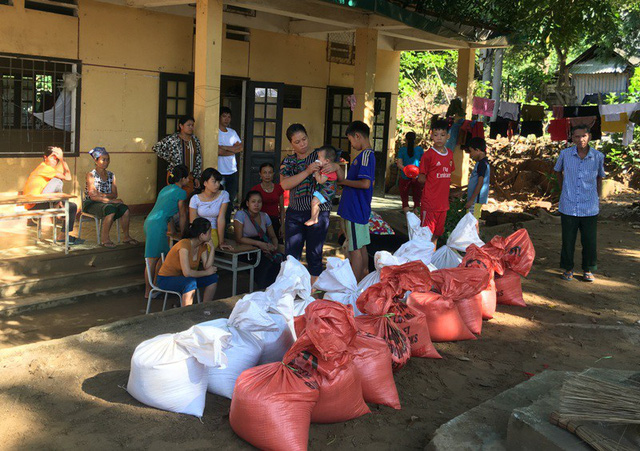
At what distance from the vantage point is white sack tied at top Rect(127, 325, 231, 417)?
11.9 ft

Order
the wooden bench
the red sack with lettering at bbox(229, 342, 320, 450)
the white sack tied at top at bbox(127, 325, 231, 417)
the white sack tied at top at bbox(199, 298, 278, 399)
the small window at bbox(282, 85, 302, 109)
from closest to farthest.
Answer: the red sack with lettering at bbox(229, 342, 320, 450)
the white sack tied at top at bbox(127, 325, 231, 417)
the white sack tied at top at bbox(199, 298, 278, 399)
the wooden bench
the small window at bbox(282, 85, 302, 109)

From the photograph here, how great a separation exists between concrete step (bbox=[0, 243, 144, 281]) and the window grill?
194cm

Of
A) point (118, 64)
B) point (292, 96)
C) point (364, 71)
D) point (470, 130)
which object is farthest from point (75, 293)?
point (470, 130)

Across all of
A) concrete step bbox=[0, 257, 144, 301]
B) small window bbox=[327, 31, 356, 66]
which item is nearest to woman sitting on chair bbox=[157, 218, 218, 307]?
concrete step bbox=[0, 257, 144, 301]

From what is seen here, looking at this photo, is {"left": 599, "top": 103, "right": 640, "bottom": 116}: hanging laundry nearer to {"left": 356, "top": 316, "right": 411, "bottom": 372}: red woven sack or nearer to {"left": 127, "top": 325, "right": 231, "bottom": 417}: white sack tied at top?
Answer: {"left": 356, "top": 316, "right": 411, "bottom": 372}: red woven sack

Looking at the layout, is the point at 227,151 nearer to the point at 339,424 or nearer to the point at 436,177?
the point at 436,177

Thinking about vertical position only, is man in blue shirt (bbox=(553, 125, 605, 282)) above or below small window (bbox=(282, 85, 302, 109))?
below

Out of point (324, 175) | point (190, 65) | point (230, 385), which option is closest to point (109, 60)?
point (190, 65)

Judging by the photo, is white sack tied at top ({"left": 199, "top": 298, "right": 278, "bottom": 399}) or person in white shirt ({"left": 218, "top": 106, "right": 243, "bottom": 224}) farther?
person in white shirt ({"left": 218, "top": 106, "right": 243, "bottom": 224})

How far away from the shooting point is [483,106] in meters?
13.2

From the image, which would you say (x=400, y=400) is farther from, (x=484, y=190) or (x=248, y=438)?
(x=484, y=190)

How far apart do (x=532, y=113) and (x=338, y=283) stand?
376 inches

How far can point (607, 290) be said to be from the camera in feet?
23.3

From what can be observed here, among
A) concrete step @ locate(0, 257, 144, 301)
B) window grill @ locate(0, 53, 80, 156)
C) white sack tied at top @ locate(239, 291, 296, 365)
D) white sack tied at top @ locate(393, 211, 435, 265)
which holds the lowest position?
concrete step @ locate(0, 257, 144, 301)
